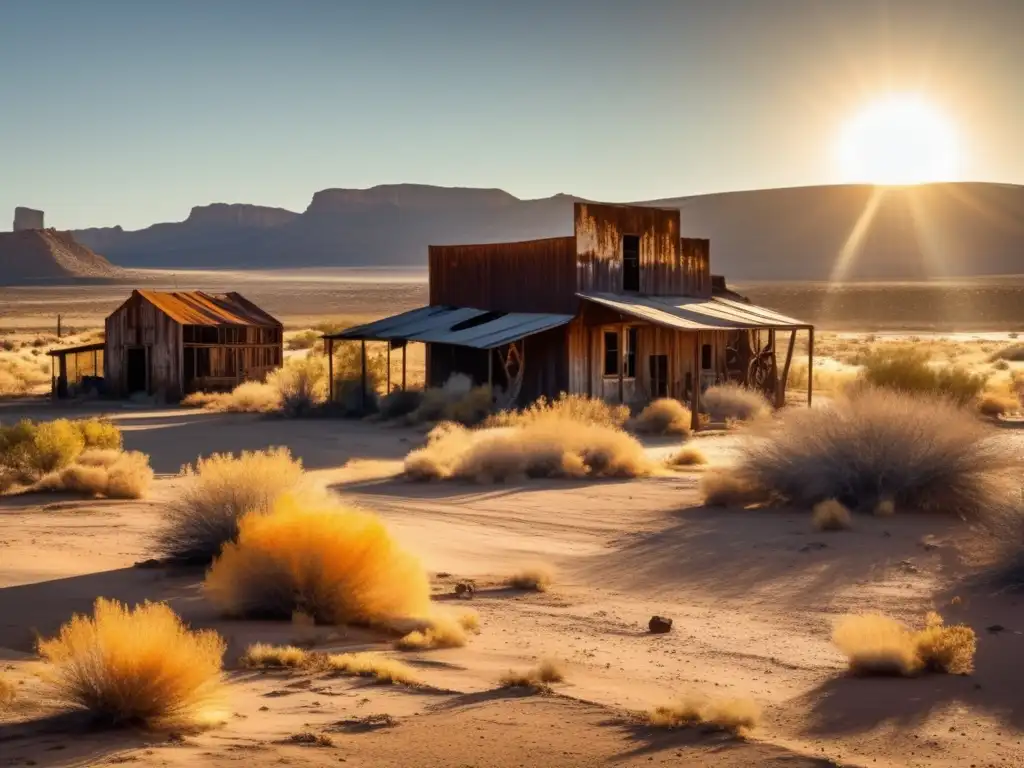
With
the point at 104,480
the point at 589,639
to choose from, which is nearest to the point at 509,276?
the point at 104,480

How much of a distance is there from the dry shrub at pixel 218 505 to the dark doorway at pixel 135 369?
85.4 feet

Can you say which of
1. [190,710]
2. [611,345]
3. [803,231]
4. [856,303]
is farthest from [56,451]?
[803,231]

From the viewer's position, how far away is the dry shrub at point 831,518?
521 inches

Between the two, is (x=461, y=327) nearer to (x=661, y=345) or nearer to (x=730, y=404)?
(x=661, y=345)

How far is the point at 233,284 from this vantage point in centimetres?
14738

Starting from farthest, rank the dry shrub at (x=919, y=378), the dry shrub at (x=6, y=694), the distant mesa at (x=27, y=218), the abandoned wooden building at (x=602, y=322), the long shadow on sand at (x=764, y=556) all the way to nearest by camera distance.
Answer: the distant mesa at (x=27, y=218), the dry shrub at (x=919, y=378), the abandoned wooden building at (x=602, y=322), the long shadow on sand at (x=764, y=556), the dry shrub at (x=6, y=694)

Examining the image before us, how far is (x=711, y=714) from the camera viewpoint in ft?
21.9

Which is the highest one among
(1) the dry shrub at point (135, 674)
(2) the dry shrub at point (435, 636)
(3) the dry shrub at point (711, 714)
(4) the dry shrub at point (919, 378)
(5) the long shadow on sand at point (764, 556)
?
(4) the dry shrub at point (919, 378)

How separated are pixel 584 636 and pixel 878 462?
6.85m

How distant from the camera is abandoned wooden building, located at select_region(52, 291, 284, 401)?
3488cm

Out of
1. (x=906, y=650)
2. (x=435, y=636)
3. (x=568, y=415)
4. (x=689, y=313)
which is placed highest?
(x=689, y=313)

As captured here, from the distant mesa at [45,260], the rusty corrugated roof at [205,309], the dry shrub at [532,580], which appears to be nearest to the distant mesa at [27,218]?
the distant mesa at [45,260]

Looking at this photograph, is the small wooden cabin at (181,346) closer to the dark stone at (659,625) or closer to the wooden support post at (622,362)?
the wooden support post at (622,362)

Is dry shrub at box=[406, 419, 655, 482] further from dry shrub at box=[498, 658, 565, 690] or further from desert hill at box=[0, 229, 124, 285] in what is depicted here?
desert hill at box=[0, 229, 124, 285]
